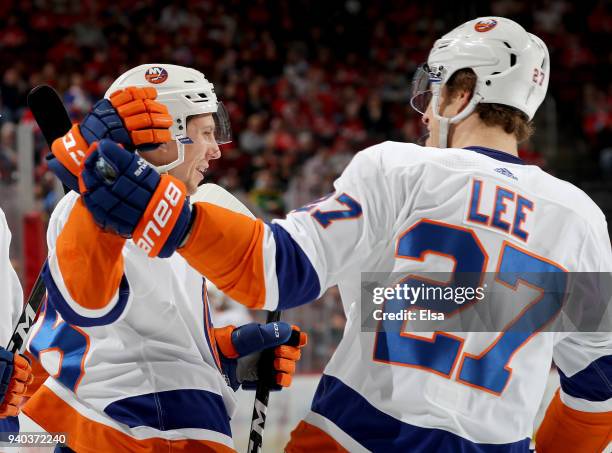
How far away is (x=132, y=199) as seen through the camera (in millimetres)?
1396

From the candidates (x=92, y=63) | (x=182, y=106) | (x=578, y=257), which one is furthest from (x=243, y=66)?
(x=578, y=257)

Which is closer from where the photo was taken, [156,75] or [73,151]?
[73,151]

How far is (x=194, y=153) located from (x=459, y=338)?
0.90 m

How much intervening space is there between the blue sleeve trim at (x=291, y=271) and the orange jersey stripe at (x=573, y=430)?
2.84ft

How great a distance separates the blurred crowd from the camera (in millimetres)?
8047

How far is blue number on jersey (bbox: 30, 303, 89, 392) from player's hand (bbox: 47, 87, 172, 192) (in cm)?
50

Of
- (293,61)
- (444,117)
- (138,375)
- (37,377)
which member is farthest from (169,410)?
(293,61)

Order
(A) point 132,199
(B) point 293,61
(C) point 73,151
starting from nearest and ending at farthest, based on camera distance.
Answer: (A) point 132,199
(C) point 73,151
(B) point 293,61

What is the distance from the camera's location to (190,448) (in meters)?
2.03

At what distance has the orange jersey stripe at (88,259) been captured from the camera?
5.16 feet

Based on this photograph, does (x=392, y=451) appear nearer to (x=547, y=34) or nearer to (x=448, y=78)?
(x=448, y=78)

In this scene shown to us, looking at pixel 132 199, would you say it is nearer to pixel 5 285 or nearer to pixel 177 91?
pixel 177 91

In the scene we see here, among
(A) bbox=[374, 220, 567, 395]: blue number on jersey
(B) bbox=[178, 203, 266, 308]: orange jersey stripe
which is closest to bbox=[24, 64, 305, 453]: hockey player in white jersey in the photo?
(B) bbox=[178, 203, 266, 308]: orange jersey stripe

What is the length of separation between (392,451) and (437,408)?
0.12 m
